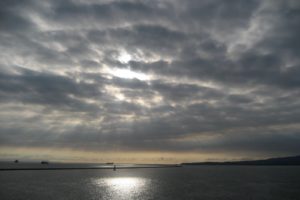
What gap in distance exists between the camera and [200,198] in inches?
3017

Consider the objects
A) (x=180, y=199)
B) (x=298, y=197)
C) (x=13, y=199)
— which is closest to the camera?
(x=13, y=199)

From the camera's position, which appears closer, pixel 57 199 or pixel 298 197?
pixel 57 199

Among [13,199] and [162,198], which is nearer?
[13,199]

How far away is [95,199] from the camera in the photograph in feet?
245

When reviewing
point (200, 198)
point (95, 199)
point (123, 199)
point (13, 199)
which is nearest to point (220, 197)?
point (200, 198)

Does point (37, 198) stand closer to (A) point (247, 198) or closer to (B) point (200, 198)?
(B) point (200, 198)

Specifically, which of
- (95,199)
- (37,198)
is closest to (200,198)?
(95,199)

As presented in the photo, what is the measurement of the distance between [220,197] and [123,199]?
2578cm

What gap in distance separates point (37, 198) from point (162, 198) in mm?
30944

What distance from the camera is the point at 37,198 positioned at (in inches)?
2837

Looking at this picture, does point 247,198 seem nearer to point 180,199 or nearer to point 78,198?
point 180,199

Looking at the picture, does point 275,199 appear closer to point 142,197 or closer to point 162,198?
point 162,198

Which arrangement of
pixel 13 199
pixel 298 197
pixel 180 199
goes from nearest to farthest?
pixel 13 199
pixel 180 199
pixel 298 197

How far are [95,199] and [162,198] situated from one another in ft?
56.0
